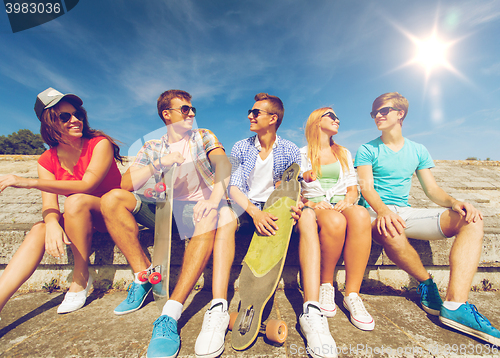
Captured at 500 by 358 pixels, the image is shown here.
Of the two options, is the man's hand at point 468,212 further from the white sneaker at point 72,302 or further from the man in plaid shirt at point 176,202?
the white sneaker at point 72,302

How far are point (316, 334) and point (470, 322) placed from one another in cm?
119

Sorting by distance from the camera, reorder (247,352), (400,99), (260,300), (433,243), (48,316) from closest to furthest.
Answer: (247,352) < (260,300) < (48,316) < (433,243) < (400,99)

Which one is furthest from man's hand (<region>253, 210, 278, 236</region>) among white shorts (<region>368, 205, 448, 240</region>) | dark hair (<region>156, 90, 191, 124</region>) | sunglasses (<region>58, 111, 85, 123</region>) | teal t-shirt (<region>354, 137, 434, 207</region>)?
sunglasses (<region>58, 111, 85, 123</region>)

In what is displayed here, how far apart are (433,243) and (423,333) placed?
1.15 m

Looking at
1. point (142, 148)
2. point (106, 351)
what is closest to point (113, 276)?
point (106, 351)

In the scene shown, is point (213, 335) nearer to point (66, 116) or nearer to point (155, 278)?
point (155, 278)

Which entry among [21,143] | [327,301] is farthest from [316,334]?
[21,143]

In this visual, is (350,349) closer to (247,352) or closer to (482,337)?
(247,352)

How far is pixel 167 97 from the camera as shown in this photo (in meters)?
2.85

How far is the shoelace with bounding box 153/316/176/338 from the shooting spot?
150 cm

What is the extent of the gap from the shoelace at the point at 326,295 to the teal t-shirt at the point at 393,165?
4.20 feet

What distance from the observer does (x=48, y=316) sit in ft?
6.31

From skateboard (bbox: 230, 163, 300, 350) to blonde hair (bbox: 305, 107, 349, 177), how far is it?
0.50m

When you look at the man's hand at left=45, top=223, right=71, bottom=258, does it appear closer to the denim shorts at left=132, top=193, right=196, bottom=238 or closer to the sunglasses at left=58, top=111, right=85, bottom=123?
the denim shorts at left=132, top=193, right=196, bottom=238
